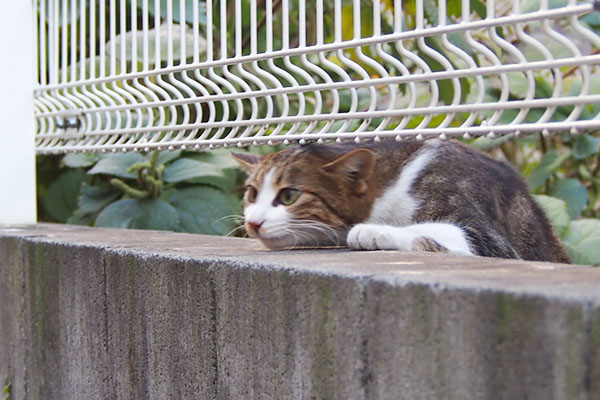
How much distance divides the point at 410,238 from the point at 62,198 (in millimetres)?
1968

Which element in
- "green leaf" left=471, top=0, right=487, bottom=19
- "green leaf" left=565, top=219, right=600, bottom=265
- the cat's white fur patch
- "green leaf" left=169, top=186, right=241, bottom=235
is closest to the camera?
the cat's white fur patch

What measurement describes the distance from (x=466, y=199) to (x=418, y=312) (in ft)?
2.79

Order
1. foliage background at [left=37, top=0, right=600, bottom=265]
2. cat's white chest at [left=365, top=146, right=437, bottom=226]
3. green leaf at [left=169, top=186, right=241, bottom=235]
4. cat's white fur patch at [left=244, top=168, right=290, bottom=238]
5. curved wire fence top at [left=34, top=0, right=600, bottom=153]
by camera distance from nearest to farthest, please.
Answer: curved wire fence top at [left=34, top=0, right=600, bottom=153]
cat's white fur patch at [left=244, top=168, right=290, bottom=238]
cat's white chest at [left=365, top=146, right=437, bottom=226]
foliage background at [left=37, top=0, right=600, bottom=265]
green leaf at [left=169, top=186, right=241, bottom=235]

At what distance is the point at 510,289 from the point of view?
946 mm

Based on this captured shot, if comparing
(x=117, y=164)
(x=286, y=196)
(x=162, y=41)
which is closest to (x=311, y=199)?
(x=286, y=196)

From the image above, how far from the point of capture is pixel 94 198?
301 centimetres

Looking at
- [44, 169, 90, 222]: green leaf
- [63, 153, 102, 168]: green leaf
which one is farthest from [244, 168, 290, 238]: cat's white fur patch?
[44, 169, 90, 222]: green leaf

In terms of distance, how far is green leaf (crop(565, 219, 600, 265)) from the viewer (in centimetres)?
247

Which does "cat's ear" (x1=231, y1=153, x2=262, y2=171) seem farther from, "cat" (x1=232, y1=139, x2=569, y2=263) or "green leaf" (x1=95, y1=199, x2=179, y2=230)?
"green leaf" (x1=95, y1=199, x2=179, y2=230)

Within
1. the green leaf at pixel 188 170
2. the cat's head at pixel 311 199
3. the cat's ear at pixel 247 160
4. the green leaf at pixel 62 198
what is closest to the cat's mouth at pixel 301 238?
the cat's head at pixel 311 199

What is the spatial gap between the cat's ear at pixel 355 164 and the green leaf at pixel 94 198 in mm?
1387

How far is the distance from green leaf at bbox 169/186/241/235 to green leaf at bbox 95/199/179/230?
4cm

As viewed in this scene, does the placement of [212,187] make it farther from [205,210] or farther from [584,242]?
[584,242]

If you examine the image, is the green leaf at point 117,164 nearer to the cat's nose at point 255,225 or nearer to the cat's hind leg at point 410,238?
the cat's nose at point 255,225
